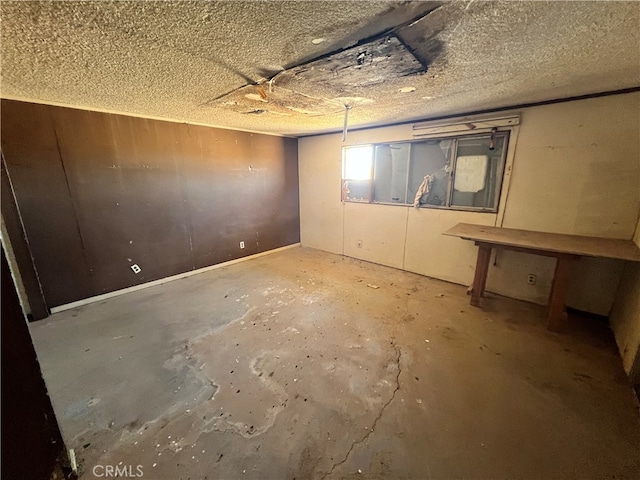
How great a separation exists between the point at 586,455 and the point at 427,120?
3.40m

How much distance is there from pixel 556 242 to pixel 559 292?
18.1 inches

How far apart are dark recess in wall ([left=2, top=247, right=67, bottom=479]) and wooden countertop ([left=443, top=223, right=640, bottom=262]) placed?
3.15m

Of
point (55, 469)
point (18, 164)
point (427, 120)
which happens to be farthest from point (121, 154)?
point (427, 120)

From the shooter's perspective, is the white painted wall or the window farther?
the window

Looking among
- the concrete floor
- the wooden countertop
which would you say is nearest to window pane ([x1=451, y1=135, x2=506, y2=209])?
the wooden countertop

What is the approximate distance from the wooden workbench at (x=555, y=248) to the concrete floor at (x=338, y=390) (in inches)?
11.6

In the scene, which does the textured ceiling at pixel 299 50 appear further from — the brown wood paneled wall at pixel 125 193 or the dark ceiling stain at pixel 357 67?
the brown wood paneled wall at pixel 125 193

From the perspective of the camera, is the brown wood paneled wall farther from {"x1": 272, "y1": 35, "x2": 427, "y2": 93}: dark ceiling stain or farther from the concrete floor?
{"x1": 272, "y1": 35, "x2": 427, "y2": 93}: dark ceiling stain

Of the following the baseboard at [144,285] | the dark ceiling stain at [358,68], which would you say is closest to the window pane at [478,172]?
the dark ceiling stain at [358,68]

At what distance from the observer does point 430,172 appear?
11.4 ft

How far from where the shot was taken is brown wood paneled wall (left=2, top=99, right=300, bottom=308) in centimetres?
254

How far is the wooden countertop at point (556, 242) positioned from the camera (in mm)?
1960

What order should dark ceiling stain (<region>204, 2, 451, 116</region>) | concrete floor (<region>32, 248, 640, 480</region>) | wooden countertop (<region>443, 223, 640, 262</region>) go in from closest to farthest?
dark ceiling stain (<region>204, 2, 451, 116</region>)
concrete floor (<region>32, 248, 640, 480</region>)
wooden countertop (<region>443, 223, 640, 262</region>)

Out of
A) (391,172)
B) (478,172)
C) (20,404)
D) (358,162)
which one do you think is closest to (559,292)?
(478,172)
